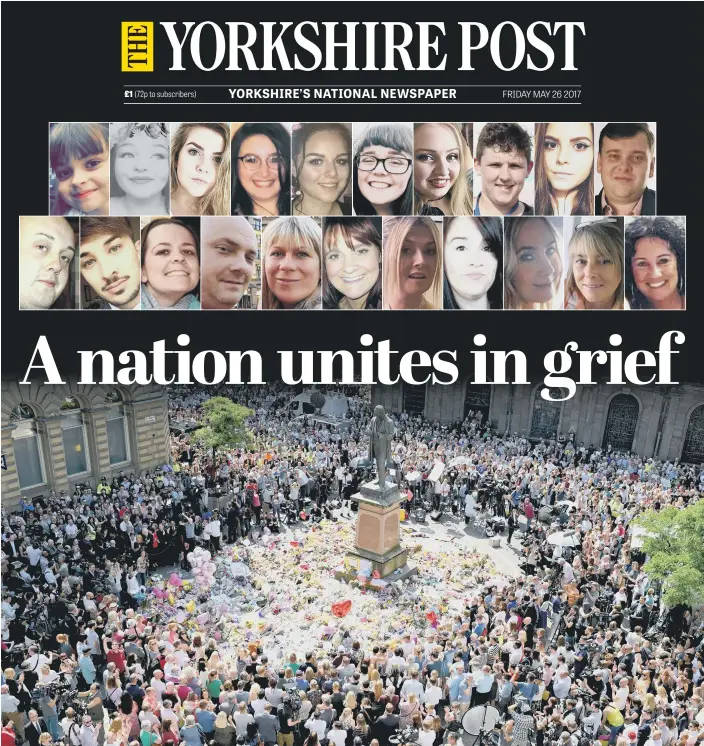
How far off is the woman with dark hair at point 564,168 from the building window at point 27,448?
71.3 feet

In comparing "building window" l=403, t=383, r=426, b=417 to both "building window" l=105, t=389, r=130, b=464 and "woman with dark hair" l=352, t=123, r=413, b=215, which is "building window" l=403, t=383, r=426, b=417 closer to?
"building window" l=105, t=389, r=130, b=464

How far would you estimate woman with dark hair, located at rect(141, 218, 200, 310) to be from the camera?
1484 centimetres

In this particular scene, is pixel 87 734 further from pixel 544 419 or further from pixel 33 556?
pixel 544 419

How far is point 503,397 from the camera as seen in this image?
45500 mm

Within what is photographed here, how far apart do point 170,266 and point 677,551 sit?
46.6ft

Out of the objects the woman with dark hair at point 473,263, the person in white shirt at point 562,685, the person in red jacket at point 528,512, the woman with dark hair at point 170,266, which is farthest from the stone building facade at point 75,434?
the person in white shirt at point 562,685

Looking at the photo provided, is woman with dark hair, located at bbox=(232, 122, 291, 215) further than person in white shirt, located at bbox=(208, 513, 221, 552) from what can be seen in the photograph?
No

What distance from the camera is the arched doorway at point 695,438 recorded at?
3981cm

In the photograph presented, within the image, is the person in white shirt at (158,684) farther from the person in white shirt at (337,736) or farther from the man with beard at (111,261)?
the man with beard at (111,261)

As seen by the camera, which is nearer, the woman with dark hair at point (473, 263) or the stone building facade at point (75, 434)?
the woman with dark hair at point (473, 263)

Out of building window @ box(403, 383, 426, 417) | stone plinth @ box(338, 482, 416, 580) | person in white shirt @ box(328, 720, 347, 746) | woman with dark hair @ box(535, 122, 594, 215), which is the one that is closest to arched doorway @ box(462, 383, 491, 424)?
building window @ box(403, 383, 426, 417)

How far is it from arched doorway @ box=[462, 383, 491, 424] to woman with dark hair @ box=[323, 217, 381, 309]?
31954 mm

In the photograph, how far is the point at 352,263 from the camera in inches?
601

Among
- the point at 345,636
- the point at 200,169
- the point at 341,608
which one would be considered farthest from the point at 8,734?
the point at 200,169
